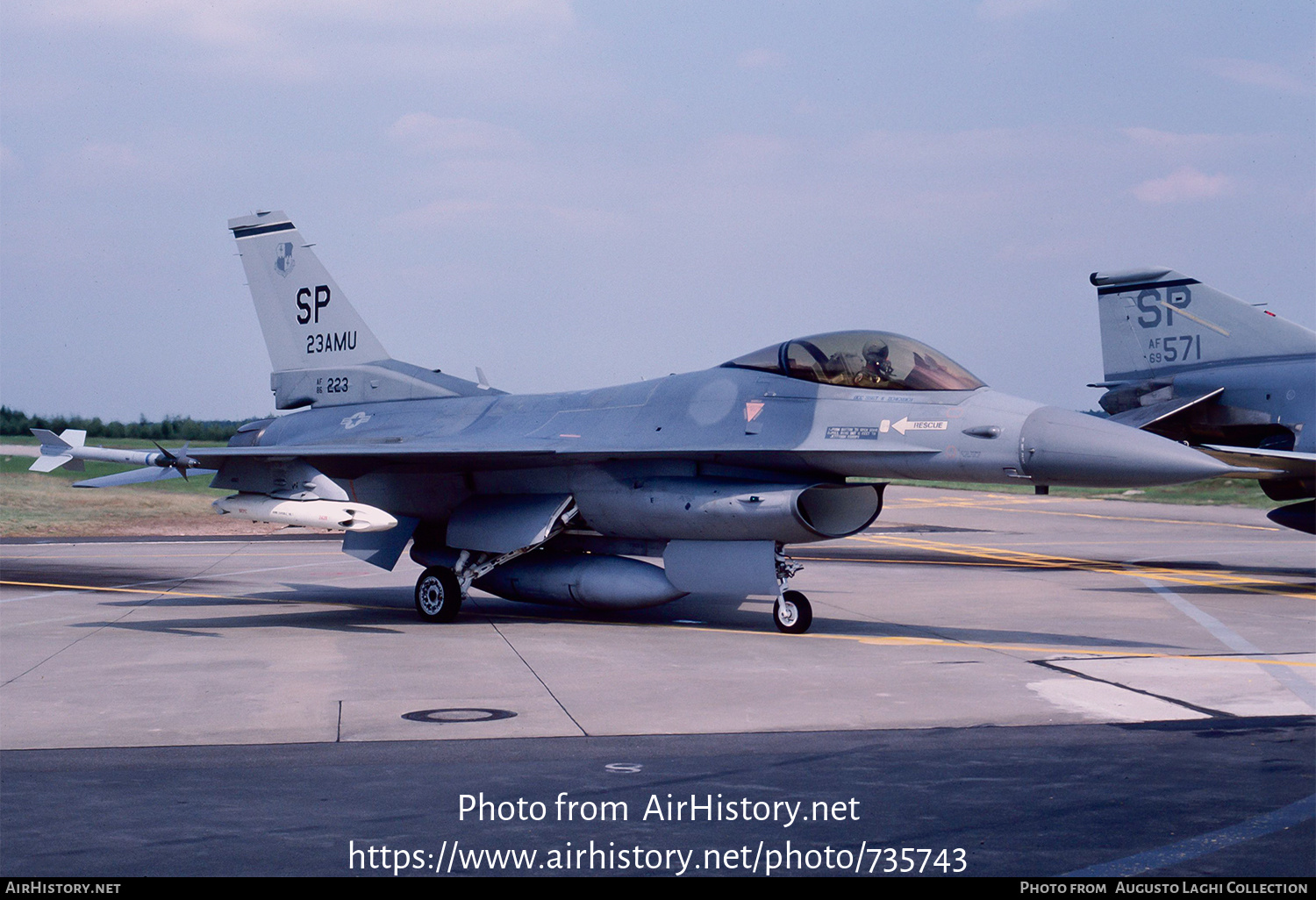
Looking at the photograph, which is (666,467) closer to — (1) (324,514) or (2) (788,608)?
(2) (788,608)

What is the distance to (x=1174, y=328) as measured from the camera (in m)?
21.8

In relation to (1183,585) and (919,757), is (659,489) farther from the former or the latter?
(1183,585)

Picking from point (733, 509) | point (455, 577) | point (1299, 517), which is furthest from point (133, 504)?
point (1299, 517)

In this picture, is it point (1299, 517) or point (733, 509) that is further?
point (1299, 517)

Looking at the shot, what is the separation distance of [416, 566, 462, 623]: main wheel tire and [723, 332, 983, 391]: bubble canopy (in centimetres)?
433

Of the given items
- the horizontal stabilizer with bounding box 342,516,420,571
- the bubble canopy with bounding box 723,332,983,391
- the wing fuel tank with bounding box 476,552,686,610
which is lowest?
the wing fuel tank with bounding box 476,552,686,610

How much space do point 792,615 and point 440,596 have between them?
4.04 metres

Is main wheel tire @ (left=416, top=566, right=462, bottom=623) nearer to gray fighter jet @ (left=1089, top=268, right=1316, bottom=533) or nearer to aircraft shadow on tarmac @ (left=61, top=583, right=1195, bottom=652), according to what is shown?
aircraft shadow on tarmac @ (left=61, top=583, right=1195, bottom=652)

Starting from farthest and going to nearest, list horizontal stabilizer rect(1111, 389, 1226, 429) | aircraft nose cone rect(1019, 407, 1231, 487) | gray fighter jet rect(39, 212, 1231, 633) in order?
horizontal stabilizer rect(1111, 389, 1226, 429) → gray fighter jet rect(39, 212, 1231, 633) → aircraft nose cone rect(1019, 407, 1231, 487)

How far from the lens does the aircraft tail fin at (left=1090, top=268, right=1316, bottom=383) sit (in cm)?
2067

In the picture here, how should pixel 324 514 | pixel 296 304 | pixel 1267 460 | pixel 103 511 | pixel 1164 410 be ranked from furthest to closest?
pixel 103 511
pixel 1164 410
pixel 296 304
pixel 1267 460
pixel 324 514

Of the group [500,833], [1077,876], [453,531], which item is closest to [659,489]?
[453,531]

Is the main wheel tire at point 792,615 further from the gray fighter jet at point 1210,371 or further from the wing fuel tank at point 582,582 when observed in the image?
the gray fighter jet at point 1210,371

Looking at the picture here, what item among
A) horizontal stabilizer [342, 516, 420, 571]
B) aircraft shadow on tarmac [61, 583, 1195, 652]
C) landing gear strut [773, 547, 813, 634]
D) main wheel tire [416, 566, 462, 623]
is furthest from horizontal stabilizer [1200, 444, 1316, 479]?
horizontal stabilizer [342, 516, 420, 571]
